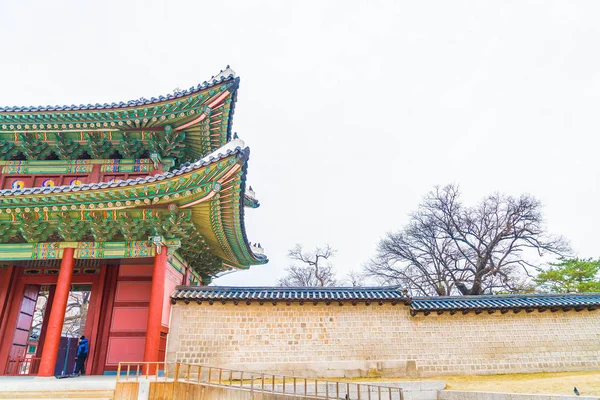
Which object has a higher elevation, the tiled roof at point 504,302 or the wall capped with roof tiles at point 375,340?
the tiled roof at point 504,302

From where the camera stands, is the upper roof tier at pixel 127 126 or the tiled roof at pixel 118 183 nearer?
the tiled roof at pixel 118 183

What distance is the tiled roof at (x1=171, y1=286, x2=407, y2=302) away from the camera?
12.1 m

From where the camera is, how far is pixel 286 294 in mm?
12734

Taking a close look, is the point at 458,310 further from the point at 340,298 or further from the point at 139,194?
the point at 139,194

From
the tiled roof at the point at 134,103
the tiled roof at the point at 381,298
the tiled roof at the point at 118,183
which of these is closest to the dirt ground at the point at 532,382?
the tiled roof at the point at 381,298

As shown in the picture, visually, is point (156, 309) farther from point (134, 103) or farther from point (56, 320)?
point (134, 103)

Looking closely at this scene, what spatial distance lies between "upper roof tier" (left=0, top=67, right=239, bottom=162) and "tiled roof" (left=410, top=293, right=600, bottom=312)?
9.93 metres

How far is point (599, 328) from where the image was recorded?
1306 cm

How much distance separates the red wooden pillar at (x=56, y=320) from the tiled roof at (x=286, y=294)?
10.2 ft

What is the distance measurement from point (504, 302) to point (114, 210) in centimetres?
1381

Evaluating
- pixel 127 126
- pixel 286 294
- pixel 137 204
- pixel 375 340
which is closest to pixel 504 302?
pixel 375 340

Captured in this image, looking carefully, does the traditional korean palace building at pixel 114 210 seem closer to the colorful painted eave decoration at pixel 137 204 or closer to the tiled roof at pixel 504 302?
the colorful painted eave decoration at pixel 137 204

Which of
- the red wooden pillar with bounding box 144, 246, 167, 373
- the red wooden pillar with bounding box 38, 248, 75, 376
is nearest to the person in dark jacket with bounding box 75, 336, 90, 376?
the red wooden pillar with bounding box 38, 248, 75, 376

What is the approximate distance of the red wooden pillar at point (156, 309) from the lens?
9.41m
